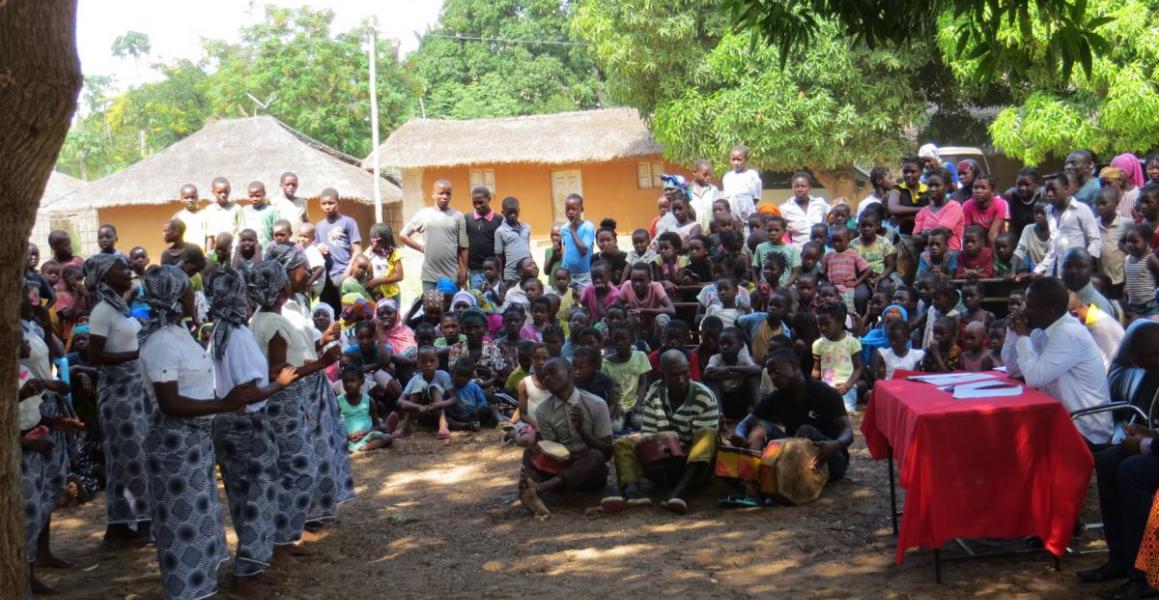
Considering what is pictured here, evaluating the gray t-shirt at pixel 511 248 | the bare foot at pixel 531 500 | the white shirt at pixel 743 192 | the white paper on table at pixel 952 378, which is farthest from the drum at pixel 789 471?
the white shirt at pixel 743 192

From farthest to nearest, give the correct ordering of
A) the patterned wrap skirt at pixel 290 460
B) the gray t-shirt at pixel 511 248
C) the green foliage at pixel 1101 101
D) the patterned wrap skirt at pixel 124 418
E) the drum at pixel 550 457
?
the green foliage at pixel 1101 101 < the gray t-shirt at pixel 511 248 < the drum at pixel 550 457 < the patterned wrap skirt at pixel 124 418 < the patterned wrap skirt at pixel 290 460

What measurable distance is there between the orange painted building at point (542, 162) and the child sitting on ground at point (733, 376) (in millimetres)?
19442

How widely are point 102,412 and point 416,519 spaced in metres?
2.13

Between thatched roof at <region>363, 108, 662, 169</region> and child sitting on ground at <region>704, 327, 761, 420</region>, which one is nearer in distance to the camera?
child sitting on ground at <region>704, 327, 761, 420</region>

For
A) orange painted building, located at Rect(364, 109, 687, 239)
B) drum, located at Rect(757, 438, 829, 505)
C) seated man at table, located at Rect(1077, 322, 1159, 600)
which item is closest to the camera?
seated man at table, located at Rect(1077, 322, 1159, 600)

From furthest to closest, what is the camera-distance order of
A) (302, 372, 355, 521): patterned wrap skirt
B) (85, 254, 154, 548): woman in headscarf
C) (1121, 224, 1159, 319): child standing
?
(1121, 224, 1159, 319): child standing → (302, 372, 355, 521): patterned wrap skirt → (85, 254, 154, 548): woman in headscarf

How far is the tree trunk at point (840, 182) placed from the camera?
2306cm

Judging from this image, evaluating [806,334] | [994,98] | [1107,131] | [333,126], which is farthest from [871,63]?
[333,126]

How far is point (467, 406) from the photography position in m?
10.3

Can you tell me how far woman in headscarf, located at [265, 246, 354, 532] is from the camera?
275 inches

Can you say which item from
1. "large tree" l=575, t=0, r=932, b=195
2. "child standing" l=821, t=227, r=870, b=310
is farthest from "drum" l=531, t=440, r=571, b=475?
"large tree" l=575, t=0, r=932, b=195

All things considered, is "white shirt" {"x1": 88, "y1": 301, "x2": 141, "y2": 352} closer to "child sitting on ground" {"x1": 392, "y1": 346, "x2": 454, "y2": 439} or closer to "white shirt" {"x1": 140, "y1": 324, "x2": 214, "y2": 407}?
"white shirt" {"x1": 140, "y1": 324, "x2": 214, "y2": 407}

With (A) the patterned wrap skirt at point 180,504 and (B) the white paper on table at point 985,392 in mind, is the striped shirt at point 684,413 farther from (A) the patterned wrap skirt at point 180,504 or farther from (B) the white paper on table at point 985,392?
(A) the patterned wrap skirt at point 180,504

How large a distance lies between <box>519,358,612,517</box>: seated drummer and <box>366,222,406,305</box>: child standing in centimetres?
412
